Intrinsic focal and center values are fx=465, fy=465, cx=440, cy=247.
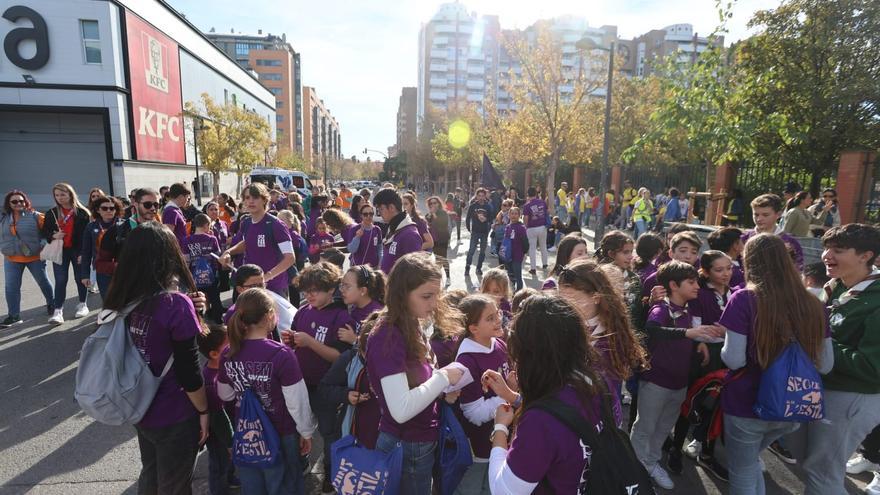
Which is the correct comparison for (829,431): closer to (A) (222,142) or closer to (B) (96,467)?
(B) (96,467)

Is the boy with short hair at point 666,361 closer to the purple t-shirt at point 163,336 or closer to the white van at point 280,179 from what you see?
the purple t-shirt at point 163,336

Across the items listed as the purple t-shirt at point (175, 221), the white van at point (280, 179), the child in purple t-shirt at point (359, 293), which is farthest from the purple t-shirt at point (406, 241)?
the white van at point (280, 179)

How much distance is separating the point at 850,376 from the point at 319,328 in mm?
3048

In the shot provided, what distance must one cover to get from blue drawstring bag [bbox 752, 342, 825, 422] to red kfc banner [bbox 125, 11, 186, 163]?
28.8 m

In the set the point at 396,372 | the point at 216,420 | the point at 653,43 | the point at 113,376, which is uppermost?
the point at 653,43

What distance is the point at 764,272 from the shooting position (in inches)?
95.2

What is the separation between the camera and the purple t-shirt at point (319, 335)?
2.99m

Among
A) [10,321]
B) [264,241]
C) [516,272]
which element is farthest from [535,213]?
[10,321]

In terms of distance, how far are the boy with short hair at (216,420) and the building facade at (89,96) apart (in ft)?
82.8

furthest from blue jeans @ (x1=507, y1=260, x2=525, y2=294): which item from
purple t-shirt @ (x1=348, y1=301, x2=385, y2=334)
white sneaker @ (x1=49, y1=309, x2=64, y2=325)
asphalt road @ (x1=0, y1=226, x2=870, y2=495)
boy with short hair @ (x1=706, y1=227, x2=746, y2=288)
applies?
white sneaker @ (x1=49, y1=309, x2=64, y2=325)

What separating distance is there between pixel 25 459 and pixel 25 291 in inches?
250

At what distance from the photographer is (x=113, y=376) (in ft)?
7.06

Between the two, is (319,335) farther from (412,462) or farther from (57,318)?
(57,318)

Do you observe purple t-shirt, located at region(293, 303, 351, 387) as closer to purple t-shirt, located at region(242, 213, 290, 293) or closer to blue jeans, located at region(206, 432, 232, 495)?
blue jeans, located at region(206, 432, 232, 495)
